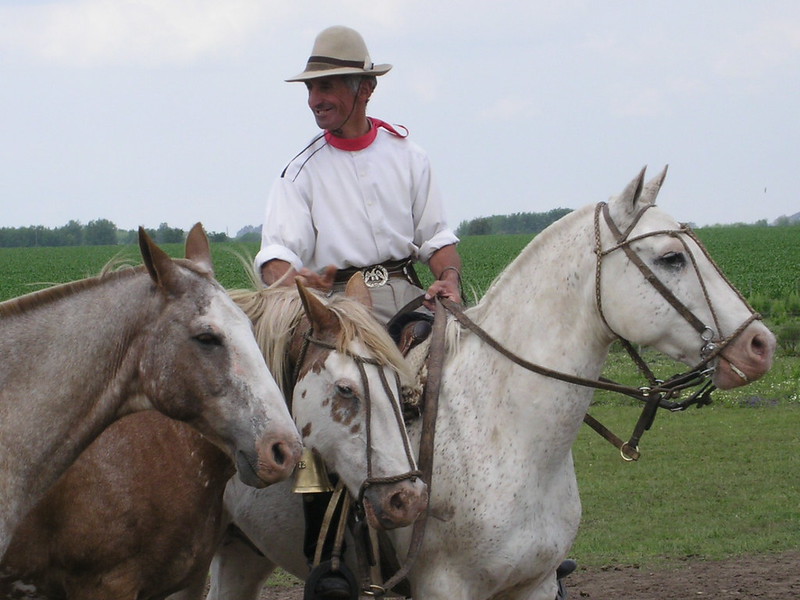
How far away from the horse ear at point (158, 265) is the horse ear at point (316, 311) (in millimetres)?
760

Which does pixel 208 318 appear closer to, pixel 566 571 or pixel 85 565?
pixel 85 565

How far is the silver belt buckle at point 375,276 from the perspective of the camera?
5.02 metres

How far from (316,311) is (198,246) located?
585mm

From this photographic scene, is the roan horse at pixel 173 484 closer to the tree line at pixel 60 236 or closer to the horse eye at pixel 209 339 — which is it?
the horse eye at pixel 209 339

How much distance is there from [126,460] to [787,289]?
86.8 ft

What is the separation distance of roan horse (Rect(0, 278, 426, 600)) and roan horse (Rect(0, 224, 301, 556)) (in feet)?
2.03

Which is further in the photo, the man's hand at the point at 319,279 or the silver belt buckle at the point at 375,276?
the silver belt buckle at the point at 375,276

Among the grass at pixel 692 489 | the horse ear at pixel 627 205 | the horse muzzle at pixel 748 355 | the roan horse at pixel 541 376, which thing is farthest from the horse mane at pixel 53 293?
the grass at pixel 692 489

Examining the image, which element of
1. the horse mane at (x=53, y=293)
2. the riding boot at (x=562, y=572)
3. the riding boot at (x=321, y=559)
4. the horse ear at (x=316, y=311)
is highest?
the horse mane at (x=53, y=293)

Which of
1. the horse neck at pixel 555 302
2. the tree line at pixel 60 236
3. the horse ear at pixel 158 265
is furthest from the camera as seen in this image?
the tree line at pixel 60 236

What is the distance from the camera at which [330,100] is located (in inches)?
195

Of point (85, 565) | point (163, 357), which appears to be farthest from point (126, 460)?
point (163, 357)

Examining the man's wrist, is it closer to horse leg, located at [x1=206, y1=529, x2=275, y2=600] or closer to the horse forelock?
the horse forelock

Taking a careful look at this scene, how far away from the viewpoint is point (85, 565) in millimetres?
3988
